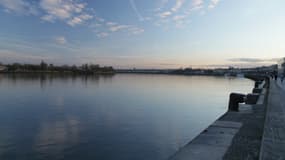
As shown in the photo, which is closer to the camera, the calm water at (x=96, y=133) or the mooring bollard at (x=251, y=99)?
the calm water at (x=96, y=133)

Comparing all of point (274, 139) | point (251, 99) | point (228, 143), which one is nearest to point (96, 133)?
point (228, 143)

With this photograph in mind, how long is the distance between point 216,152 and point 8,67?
505 ft

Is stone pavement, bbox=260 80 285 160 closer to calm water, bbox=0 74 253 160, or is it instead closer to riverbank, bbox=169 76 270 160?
riverbank, bbox=169 76 270 160

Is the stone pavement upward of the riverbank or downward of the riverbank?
upward

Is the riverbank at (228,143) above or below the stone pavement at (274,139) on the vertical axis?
below

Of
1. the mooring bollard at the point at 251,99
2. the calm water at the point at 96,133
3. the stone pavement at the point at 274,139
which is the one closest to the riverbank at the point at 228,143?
the stone pavement at the point at 274,139

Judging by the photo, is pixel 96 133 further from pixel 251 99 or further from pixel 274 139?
pixel 251 99

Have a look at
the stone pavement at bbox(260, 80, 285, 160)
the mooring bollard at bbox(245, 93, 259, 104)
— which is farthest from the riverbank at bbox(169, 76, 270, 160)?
the mooring bollard at bbox(245, 93, 259, 104)

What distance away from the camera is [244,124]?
781cm

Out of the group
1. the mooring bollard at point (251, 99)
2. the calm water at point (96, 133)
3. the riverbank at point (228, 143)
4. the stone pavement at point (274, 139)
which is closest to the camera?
the stone pavement at point (274, 139)

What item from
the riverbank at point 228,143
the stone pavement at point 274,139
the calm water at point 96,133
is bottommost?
the calm water at point 96,133

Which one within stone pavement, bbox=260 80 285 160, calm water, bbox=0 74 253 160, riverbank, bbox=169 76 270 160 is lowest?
calm water, bbox=0 74 253 160

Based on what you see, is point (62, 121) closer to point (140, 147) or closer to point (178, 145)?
point (140, 147)

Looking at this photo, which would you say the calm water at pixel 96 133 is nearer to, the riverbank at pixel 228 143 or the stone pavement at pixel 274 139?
the riverbank at pixel 228 143
